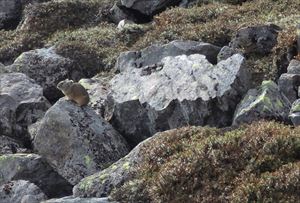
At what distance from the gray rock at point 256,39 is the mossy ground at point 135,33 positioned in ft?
1.30

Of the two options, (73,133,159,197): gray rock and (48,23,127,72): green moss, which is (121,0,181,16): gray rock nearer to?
(48,23,127,72): green moss

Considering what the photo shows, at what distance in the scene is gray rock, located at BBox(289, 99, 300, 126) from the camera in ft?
54.0

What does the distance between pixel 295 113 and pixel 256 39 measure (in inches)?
283

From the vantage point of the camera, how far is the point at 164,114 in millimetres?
18781

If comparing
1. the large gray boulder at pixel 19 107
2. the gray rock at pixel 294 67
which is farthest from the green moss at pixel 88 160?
the gray rock at pixel 294 67

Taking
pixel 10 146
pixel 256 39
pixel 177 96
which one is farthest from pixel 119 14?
pixel 177 96

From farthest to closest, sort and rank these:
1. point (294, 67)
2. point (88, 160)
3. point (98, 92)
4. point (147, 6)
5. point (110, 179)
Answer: point (147, 6) → point (98, 92) → point (294, 67) → point (88, 160) → point (110, 179)

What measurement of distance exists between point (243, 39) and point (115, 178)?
34.9ft

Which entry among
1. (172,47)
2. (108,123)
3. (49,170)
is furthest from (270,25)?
(49,170)

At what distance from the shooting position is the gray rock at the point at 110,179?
14735 mm

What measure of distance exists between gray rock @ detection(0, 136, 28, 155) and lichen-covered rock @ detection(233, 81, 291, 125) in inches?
286

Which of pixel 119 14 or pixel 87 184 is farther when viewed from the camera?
pixel 119 14

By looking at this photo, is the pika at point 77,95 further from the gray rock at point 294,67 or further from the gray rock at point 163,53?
the gray rock at point 294,67

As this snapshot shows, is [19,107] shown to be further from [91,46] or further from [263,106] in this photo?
[263,106]
